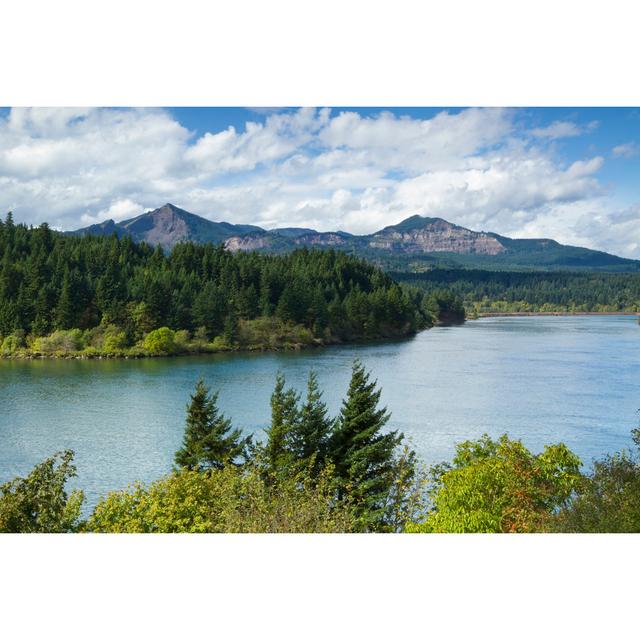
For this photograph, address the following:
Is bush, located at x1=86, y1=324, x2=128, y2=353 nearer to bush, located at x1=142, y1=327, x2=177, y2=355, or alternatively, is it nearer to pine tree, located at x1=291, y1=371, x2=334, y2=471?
bush, located at x1=142, y1=327, x2=177, y2=355

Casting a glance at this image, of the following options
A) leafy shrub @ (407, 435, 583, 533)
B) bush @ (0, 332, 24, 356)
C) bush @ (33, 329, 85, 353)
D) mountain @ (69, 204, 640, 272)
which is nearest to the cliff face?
mountain @ (69, 204, 640, 272)

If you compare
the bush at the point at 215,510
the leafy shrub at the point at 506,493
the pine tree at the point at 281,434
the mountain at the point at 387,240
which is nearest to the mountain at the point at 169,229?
the mountain at the point at 387,240

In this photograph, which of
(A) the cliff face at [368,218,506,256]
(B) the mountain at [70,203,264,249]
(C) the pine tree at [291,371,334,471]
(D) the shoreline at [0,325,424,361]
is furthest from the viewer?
(A) the cliff face at [368,218,506,256]

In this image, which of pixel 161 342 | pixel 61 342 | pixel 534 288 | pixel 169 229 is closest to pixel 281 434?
pixel 161 342
